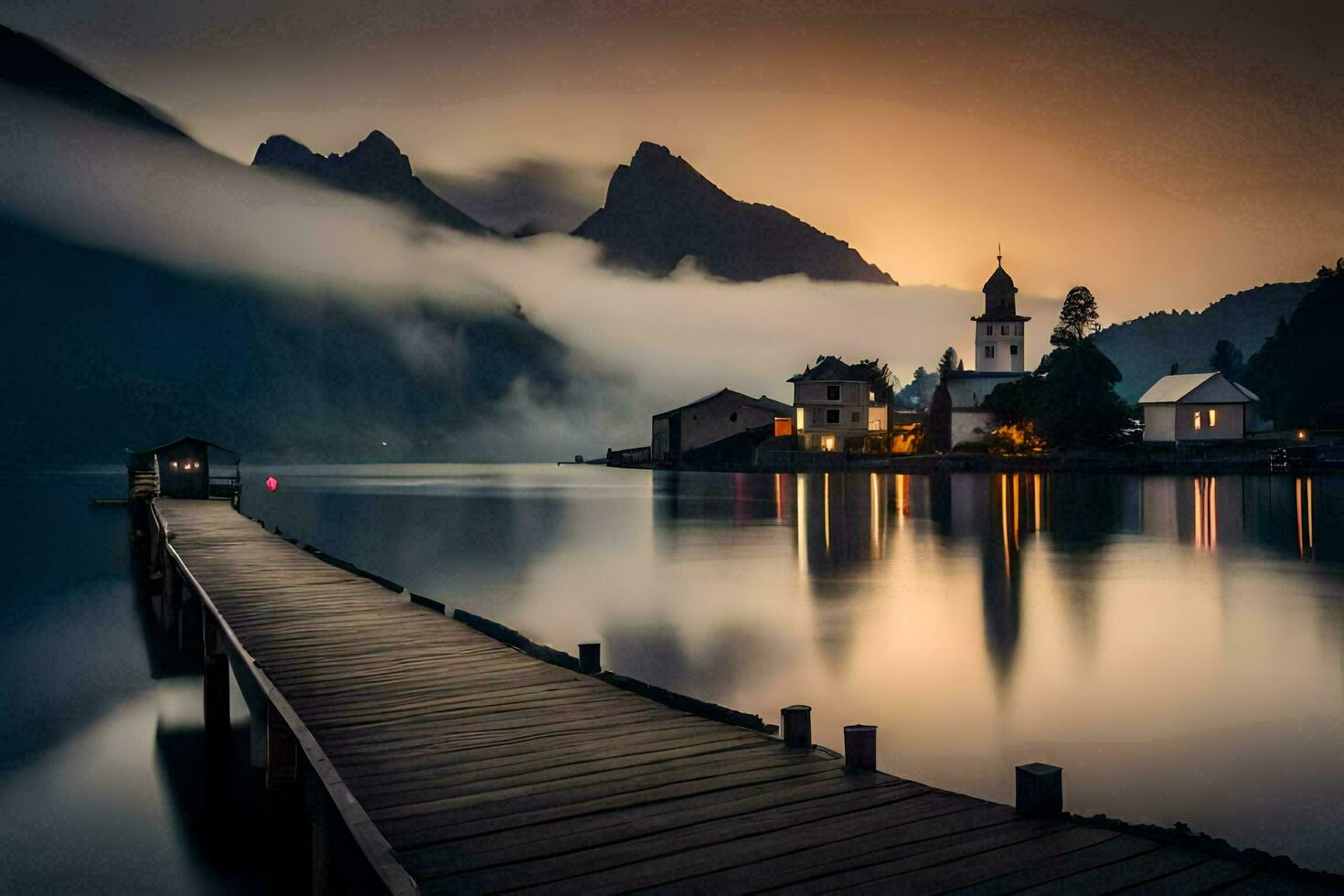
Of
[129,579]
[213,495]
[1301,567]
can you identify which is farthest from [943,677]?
[213,495]

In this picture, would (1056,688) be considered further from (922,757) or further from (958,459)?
(958,459)

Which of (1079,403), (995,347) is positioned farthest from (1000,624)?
(995,347)

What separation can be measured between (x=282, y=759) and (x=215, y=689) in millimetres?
8825

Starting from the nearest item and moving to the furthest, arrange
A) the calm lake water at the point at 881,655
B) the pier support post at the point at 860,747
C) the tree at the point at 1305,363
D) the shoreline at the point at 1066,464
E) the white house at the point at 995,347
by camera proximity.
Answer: the pier support post at the point at 860,747
the calm lake water at the point at 881,655
the shoreline at the point at 1066,464
the tree at the point at 1305,363
the white house at the point at 995,347

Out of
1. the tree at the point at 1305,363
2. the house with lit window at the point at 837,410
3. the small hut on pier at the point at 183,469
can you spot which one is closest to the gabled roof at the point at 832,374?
the house with lit window at the point at 837,410

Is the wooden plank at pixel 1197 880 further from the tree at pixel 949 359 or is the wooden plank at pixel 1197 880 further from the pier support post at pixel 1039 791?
the tree at pixel 949 359

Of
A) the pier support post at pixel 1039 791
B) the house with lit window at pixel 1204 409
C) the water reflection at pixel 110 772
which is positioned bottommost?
the water reflection at pixel 110 772

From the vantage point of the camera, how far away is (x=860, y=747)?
28.9 feet

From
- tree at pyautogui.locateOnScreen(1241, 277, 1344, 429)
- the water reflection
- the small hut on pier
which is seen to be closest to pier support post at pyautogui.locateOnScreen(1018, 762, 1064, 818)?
the water reflection

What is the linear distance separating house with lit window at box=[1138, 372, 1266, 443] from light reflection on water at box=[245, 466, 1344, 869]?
4094cm

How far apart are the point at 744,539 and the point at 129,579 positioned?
1016 inches

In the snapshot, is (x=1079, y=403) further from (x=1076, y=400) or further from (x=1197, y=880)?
(x=1197, y=880)

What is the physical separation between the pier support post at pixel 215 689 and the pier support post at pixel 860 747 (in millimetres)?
11739

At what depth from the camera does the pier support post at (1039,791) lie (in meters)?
7.50
